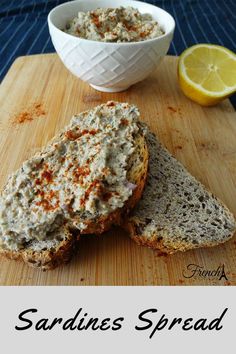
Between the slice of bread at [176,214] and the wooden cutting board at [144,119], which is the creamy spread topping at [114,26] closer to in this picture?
the wooden cutting board at [144,119]

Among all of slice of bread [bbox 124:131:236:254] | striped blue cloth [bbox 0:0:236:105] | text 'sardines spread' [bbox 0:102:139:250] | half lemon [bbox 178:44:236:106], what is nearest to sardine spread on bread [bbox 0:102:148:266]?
text 'sardines spread' [bbox 0:102:139:250]

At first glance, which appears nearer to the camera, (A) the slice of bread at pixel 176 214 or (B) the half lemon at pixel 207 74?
(A) the slice of bread at pixel 176 214

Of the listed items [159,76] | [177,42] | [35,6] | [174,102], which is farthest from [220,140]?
[35,6]

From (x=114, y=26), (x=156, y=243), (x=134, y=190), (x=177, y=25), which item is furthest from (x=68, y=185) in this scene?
(x=177, y=25)

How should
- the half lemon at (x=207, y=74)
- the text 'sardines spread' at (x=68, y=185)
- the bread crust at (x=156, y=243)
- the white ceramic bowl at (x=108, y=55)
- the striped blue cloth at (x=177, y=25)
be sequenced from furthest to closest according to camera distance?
the striped blue cloth at (x=177, y=25) < the half lemon at (x=207, y=74) < the white ceramic bowl at (x=108, y=55) < the bread crust at (x=156, y=243) < the text 'sardines spread' at (x=68, y=185)

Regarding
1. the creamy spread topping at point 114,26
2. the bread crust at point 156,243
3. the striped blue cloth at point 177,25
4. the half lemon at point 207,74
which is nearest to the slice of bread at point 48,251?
the bread crust at point 156,243

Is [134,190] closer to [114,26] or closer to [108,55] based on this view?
[108,55]

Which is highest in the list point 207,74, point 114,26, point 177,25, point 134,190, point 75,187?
point 114,26
